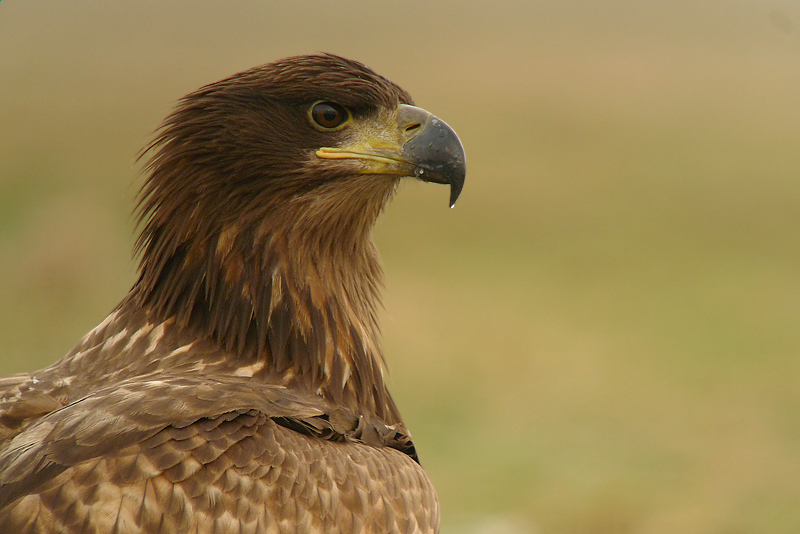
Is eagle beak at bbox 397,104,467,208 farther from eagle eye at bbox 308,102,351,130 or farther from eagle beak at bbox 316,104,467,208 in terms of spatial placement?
eagle eye at bbox 308,102,351,130

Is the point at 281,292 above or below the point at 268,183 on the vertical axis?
below

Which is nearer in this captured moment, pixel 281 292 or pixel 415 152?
pixel 281 292

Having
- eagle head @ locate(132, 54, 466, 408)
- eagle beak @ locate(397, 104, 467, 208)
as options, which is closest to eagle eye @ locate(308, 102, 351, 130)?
eagle head @ locate(132, 54, 466, 408)

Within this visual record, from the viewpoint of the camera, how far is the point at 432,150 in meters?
4.36

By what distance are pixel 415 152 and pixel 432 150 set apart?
0.07 metres

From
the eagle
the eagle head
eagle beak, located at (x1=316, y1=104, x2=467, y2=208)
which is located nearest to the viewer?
the eagle

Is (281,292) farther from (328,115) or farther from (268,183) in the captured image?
(328,115)

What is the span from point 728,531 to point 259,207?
8069 millimetres

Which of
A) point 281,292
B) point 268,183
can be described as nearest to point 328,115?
point 268,183

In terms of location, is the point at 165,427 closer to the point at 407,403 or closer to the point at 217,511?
the point at 217,511

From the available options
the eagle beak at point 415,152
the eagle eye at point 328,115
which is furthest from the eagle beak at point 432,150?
the eagle eye at point 328,115

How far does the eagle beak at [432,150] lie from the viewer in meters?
4.34

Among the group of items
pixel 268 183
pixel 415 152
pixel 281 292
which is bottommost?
pixel 281 292

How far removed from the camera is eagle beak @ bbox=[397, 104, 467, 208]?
14.3ft
